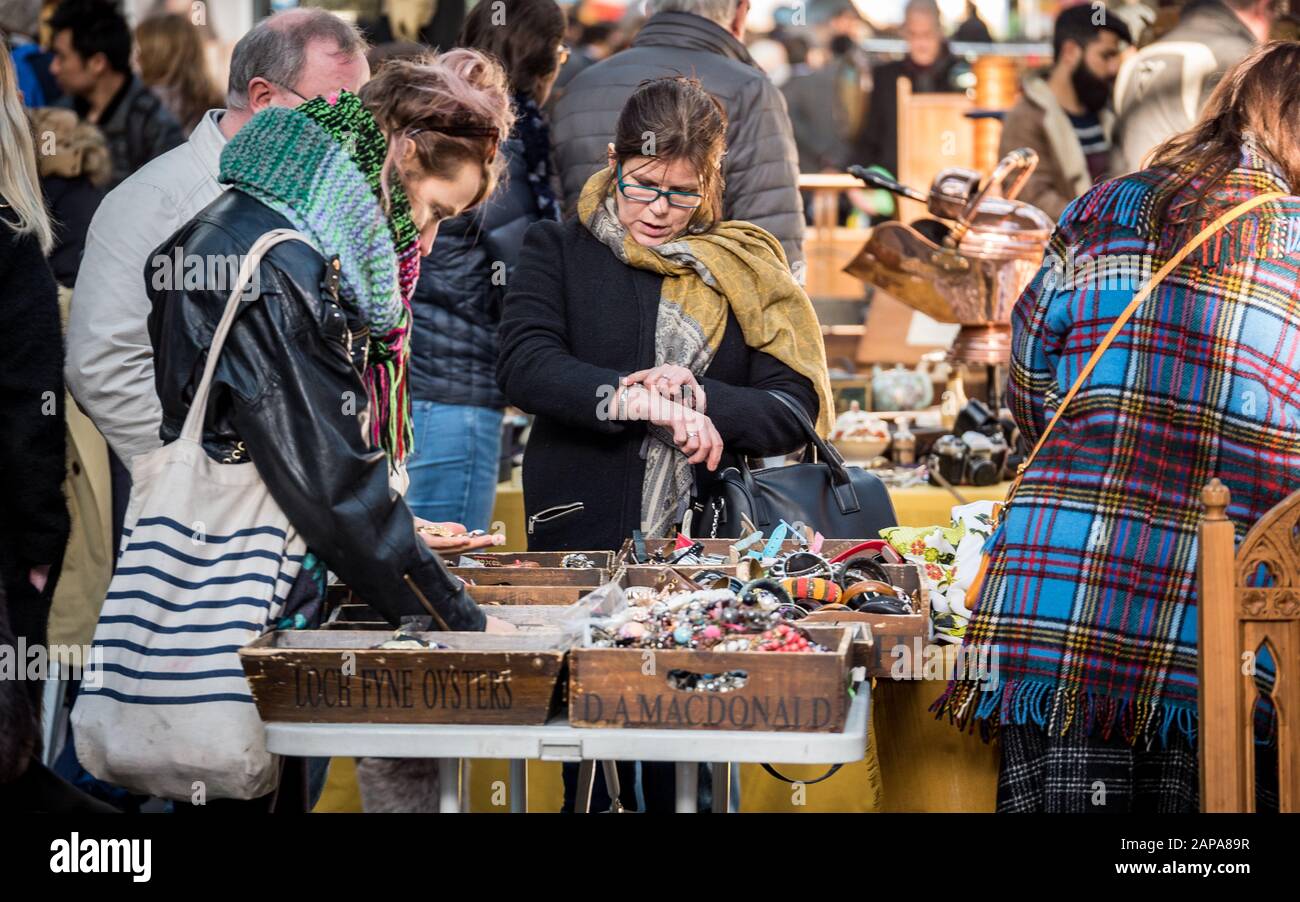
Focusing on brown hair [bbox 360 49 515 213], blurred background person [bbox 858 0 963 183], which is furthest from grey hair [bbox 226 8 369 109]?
blurred background person [bbox 858 0 963 183]

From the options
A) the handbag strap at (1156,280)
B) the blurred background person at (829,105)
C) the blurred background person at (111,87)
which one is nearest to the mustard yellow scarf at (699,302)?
the handbag strap at (1156,280)

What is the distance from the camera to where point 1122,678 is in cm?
237

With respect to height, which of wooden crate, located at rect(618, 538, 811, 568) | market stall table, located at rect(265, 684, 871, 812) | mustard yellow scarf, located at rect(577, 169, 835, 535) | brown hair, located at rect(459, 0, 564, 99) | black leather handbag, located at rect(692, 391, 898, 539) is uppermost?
brown hair, located at rect(459, 0, 564, 99)

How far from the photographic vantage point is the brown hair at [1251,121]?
235 centimetres

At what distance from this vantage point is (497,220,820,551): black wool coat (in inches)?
116

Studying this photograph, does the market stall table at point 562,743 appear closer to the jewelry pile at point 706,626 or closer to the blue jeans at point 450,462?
the jewelry pile at point 706,626

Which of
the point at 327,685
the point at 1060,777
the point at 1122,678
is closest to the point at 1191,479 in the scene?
the point at 1122,678

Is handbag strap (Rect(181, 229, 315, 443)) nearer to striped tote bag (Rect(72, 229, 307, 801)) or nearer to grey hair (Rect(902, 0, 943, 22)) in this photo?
striped tote bag (Rect(72, 229, 307, 801))

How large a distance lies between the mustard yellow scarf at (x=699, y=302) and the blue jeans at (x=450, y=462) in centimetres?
88

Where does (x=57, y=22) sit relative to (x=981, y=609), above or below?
above

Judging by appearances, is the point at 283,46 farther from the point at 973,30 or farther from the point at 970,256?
the point at 973,30

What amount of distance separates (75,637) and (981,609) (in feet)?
7.00

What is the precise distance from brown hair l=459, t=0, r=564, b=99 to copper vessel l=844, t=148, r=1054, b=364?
0.80m
